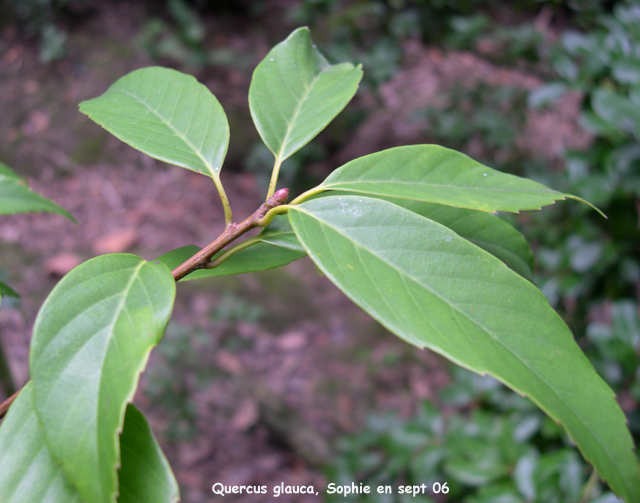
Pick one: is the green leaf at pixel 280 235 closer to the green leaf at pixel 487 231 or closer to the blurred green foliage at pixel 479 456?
the green leaf at pixel 487 231

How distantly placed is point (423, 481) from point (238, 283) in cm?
156

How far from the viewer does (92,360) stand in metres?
0.40

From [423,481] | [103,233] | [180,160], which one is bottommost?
[423,481]

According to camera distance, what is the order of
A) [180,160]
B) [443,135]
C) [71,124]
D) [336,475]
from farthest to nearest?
1. [71,124]
2. [443,135]
3. [336,475]
4. [180,160]

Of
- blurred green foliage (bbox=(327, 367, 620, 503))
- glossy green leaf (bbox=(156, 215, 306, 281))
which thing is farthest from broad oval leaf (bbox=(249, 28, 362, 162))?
blurred green foliage (bbox=(327, 367, 620, 503))

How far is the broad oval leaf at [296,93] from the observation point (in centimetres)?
59

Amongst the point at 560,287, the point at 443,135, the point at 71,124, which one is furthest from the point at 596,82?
the point at 71,124

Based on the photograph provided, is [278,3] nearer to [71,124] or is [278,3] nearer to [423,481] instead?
[71,124]

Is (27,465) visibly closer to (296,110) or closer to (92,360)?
(92,360)

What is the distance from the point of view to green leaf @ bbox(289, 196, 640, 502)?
39cm

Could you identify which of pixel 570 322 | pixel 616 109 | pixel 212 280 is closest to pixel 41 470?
pixel 570 322

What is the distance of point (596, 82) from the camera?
149 centimetres

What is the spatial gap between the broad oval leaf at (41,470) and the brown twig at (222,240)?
18 cm

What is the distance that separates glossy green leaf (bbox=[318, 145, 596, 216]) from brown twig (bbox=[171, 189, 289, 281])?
6 centimetres
